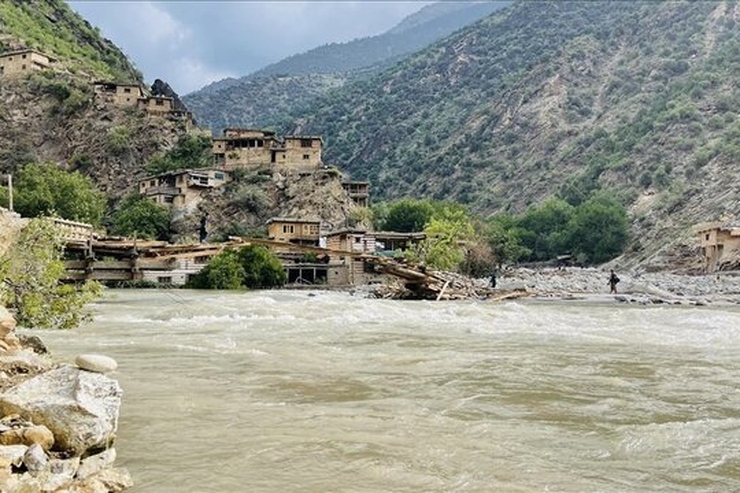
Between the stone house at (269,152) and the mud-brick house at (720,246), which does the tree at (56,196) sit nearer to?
the stone house at (269,152)

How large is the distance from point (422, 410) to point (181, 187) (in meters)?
71.7

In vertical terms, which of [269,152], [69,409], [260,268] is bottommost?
[69,409]

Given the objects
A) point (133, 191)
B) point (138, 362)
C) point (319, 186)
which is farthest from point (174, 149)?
point (138, 362)

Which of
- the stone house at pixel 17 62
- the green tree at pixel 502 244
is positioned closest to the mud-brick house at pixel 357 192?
the green tree at pixel 502 244

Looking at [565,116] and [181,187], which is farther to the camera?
[565,116]

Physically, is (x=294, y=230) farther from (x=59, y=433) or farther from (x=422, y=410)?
(x=59, y=433)

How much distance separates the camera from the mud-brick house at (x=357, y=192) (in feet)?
272

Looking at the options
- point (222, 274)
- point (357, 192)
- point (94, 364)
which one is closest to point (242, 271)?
point (222, 274)

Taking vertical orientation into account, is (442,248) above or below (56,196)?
below

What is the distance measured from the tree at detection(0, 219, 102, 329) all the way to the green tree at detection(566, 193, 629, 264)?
237 ft

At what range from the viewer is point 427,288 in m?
35.1

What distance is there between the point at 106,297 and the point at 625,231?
62.3 metres

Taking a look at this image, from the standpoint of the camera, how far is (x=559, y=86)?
130m

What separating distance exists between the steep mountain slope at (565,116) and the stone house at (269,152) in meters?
38.4
